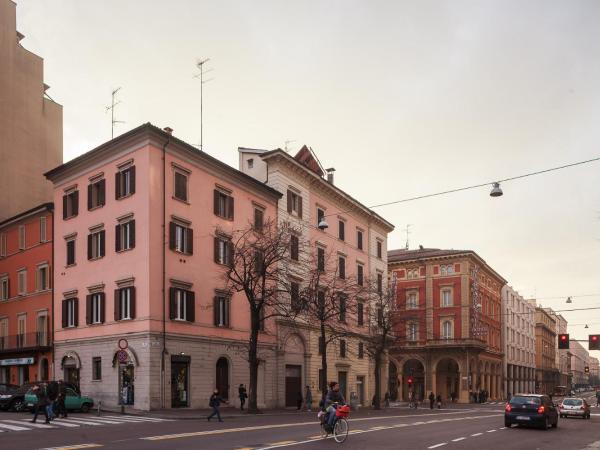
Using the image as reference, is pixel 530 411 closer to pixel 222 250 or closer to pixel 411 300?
pixel 222 250

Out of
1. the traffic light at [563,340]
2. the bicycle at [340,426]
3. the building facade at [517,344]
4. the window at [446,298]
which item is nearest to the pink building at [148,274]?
the bicycle at [340,426]

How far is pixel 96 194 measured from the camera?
41.1m

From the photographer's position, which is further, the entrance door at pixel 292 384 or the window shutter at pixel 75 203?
the entrance door at pixel 292 384

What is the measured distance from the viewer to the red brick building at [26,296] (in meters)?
45.1

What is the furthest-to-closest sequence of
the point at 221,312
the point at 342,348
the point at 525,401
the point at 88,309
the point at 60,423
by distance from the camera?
the point at 342,348
the point at 221,312
the point at 88,309
the point at 525,401
the point at 60,423

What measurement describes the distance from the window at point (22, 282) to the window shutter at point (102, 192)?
37.5 ft

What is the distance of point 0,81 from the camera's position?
5778cm

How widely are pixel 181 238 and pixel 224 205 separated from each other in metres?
4.94

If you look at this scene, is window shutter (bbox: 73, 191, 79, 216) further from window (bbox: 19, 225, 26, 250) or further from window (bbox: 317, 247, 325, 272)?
window (bbox: 317, 247, 325, 272)

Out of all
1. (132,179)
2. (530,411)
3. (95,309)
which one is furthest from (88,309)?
(530,411)

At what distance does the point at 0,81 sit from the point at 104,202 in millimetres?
24757

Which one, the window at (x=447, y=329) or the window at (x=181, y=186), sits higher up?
the window at (x=181, y=186)

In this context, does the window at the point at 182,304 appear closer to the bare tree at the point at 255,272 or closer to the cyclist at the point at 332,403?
the bare tree at the point at 255,272

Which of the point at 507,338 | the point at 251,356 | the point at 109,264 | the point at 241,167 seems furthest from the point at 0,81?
the point at 507,338
